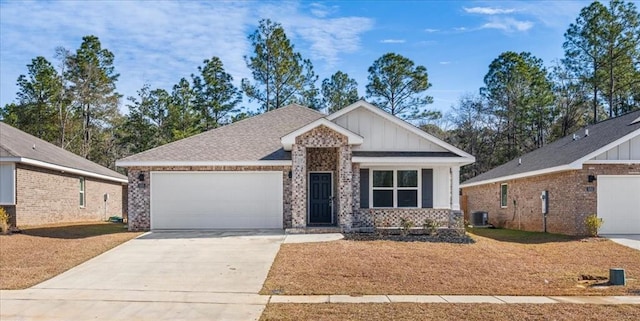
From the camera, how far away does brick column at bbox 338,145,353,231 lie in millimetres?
16906

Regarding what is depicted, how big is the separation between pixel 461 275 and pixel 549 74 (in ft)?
108

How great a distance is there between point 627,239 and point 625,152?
3.19 metres

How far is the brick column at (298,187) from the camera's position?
16969mm

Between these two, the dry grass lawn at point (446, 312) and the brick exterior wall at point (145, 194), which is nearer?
the dry grass lawn at point (446, 312)

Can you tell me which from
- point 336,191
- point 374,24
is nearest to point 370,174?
point 336,191

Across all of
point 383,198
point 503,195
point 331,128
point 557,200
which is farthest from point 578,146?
point 331,128

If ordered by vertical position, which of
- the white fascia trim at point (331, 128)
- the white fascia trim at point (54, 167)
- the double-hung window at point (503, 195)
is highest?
the white fascia trim at point (331, 128)

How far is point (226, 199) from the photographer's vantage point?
18344mm

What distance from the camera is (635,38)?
1307 inches

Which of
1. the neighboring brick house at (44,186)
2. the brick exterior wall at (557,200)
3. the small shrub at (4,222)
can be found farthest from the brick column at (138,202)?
the brick exterior wall at (557,200)

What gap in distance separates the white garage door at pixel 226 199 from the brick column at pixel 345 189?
2525 mm

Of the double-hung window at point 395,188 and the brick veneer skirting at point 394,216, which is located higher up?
the double-hung window at point 395,188

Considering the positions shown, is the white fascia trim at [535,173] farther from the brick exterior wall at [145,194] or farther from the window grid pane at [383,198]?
the brick exterior wall at [145,194]

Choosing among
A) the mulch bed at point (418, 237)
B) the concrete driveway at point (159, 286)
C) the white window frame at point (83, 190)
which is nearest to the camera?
the concrete driveway at point (159, 286)
